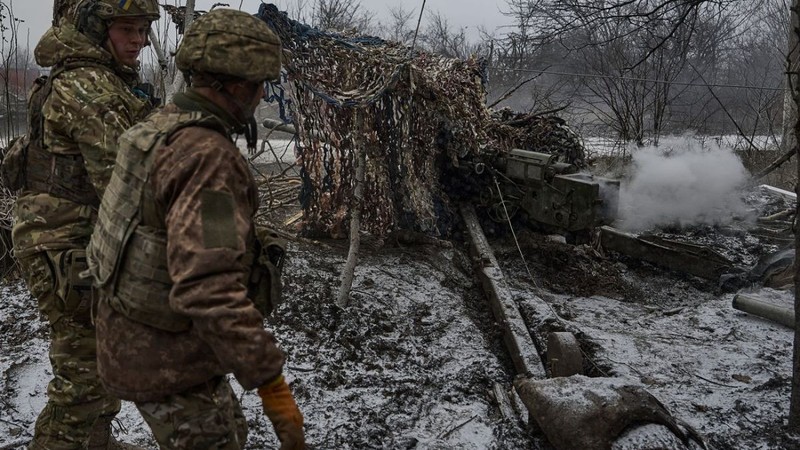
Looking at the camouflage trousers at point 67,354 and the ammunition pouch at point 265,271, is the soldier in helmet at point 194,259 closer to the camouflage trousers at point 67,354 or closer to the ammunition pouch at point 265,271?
the ammunition pouch at point 265,271

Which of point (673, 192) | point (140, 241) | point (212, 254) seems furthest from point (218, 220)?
point (673, 192)

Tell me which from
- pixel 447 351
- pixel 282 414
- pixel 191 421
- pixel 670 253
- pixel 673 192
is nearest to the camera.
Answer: pixel 282 414

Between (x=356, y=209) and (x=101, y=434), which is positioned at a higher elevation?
(x=356, y=209)

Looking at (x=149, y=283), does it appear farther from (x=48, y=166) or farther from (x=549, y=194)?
(x=549, y=194)

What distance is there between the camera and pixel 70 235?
2.82 m

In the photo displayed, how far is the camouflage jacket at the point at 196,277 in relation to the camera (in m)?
1.80

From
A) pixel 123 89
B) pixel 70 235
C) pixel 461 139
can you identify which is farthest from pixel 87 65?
pixel 461 139

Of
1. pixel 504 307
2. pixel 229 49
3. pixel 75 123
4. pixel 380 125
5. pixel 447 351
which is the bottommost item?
pixel 447 351

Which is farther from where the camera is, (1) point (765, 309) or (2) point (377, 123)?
(2) point (377, 123)

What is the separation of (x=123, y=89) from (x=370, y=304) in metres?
3.01

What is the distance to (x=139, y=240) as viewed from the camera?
6.55 feet

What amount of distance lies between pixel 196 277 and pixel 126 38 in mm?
1648

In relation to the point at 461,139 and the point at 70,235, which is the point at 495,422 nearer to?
the point at 70,235

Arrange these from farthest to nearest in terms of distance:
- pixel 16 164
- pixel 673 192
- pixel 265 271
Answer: pixel 673 192 → pixel 16 164 → pixel 265 271
